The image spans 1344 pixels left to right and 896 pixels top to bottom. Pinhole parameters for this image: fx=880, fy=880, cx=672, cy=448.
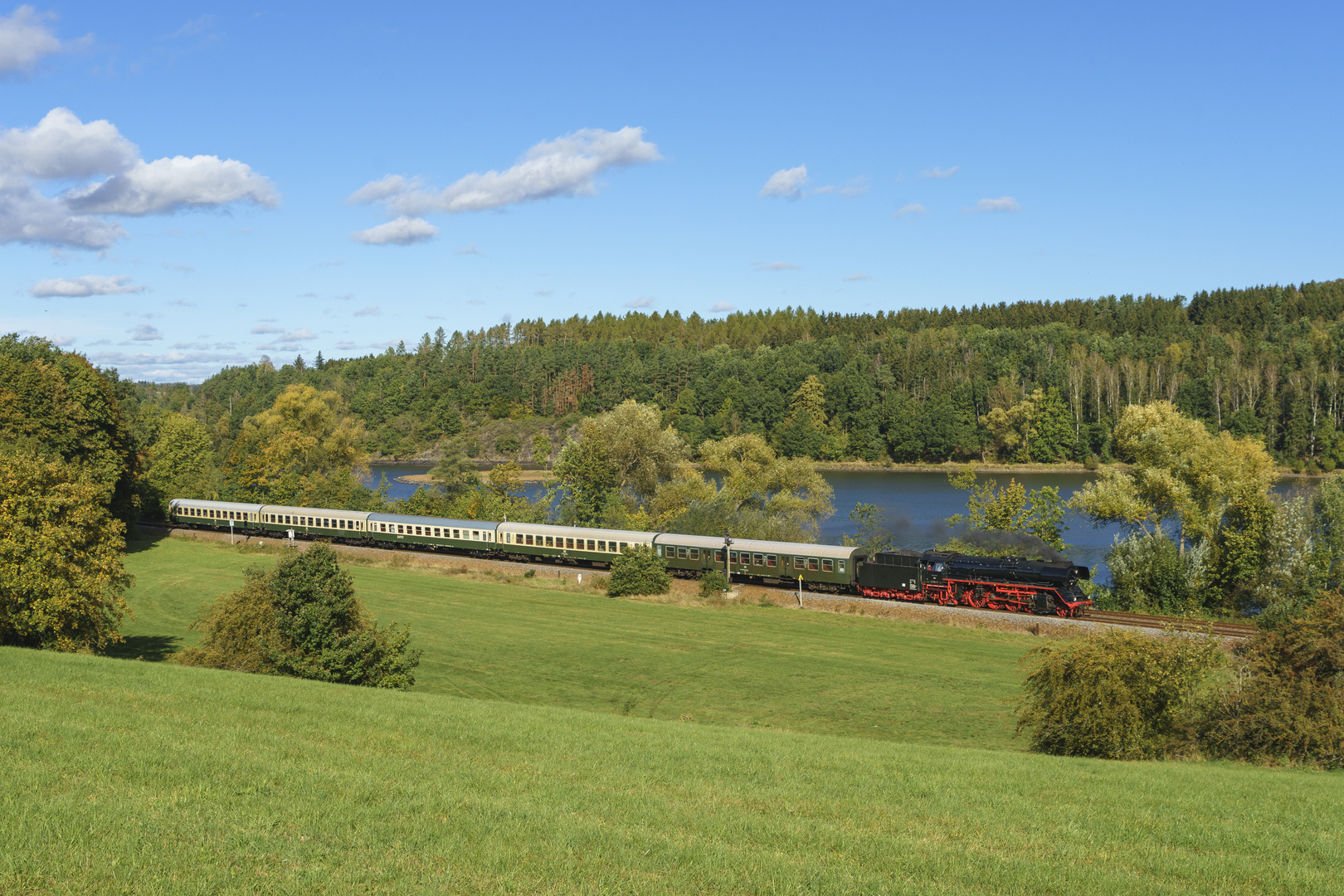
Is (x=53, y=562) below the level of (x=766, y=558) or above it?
above

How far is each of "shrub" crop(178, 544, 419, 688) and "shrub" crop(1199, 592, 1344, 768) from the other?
2203cm

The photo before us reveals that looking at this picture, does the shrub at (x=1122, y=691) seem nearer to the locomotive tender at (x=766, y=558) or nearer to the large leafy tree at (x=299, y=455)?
the locomotive tender at (x=766, y=558)

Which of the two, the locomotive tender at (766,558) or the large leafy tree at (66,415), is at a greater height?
the large leafy tree at (66,415)

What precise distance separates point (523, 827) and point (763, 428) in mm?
142136

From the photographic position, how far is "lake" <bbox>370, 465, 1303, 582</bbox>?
69.8 m

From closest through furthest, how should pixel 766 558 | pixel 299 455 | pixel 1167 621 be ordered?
pixel 1167 621, pixel 766 558, pixel 299 455

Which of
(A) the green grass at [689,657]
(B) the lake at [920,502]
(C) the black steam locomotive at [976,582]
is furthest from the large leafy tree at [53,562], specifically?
(B) the lake at [920,502]

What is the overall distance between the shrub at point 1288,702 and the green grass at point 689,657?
546 centimetres

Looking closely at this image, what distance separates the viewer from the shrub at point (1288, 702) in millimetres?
20453

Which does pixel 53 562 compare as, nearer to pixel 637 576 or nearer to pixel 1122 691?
pixel 637 576

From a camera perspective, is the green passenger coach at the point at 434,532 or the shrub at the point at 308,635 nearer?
the shrub at the point at 308,635

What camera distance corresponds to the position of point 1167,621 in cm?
3884

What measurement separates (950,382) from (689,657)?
12939 centimetres

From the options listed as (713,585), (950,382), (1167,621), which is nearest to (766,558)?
(713,585)
